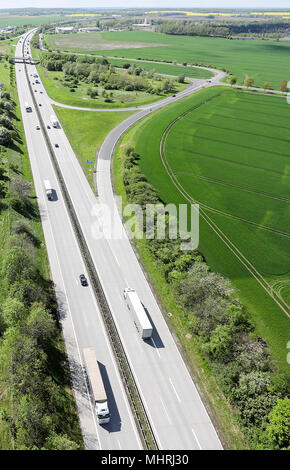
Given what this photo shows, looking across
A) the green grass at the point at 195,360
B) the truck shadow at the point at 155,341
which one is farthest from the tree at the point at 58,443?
the green grass at the point at 195,360

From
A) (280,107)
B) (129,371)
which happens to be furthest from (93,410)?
(280,107)

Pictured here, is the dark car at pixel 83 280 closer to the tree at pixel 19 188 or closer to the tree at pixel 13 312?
the tree at pixel 13 312

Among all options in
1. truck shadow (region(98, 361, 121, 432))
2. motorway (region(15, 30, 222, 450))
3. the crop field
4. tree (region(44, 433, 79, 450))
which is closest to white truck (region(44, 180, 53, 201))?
motorway (region(15, 30, 222, 450))

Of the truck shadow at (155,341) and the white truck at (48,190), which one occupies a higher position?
the white truck at (48,190)

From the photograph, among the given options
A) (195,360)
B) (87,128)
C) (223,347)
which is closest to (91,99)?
(87,128)

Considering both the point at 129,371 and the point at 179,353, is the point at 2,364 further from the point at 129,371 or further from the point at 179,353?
the point at 179,353

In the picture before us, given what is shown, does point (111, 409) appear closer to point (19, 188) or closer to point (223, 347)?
point (223, 347)

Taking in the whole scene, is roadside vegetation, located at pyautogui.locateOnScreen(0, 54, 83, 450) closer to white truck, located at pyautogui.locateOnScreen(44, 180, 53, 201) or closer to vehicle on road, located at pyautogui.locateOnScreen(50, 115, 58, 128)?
white truck, located at pyautogui.locateOnScreen(44, 180, 53, 201)
